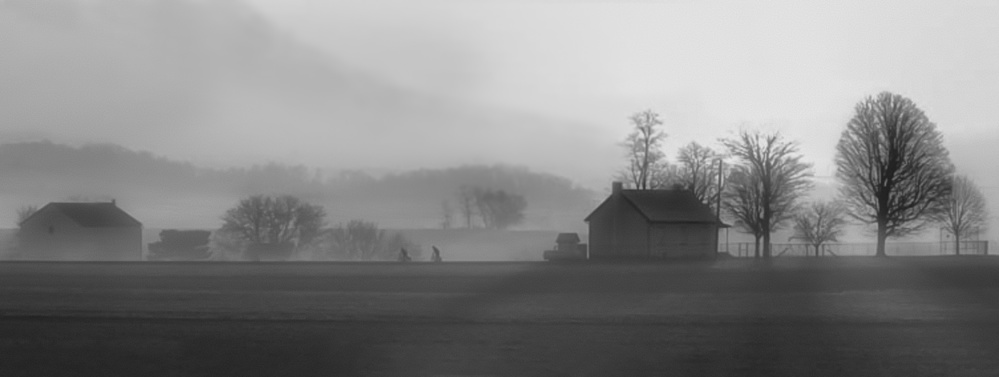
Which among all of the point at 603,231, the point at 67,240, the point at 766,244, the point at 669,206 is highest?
the point at 669,206

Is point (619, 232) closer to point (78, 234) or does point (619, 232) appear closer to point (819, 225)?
point (819, 225)

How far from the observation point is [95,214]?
103m

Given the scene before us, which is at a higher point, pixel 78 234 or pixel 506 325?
pixel 78 234

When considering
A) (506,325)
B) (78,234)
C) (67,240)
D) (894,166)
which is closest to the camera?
(506,325)

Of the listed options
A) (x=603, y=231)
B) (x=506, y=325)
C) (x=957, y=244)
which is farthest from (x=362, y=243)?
(x=506, y=325)

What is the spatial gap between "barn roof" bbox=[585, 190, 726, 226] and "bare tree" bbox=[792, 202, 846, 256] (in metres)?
13.5

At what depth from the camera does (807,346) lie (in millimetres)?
22844

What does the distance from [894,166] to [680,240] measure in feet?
44.8

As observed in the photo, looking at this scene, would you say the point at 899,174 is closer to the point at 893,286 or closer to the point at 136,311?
the point at 893,286

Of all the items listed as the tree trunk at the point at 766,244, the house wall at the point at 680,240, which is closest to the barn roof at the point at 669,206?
the house wall at the point at 680,240

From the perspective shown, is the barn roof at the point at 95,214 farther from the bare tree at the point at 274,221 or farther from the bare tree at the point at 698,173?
the bare tree at the point at 698,173

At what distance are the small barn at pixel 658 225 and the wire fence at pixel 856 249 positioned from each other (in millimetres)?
5794

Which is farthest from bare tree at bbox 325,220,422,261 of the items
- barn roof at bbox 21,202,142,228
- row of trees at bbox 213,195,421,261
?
barn roof at bbox 21,202,142,228

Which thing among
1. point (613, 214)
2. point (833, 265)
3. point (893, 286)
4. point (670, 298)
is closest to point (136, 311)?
point (670, 298)
